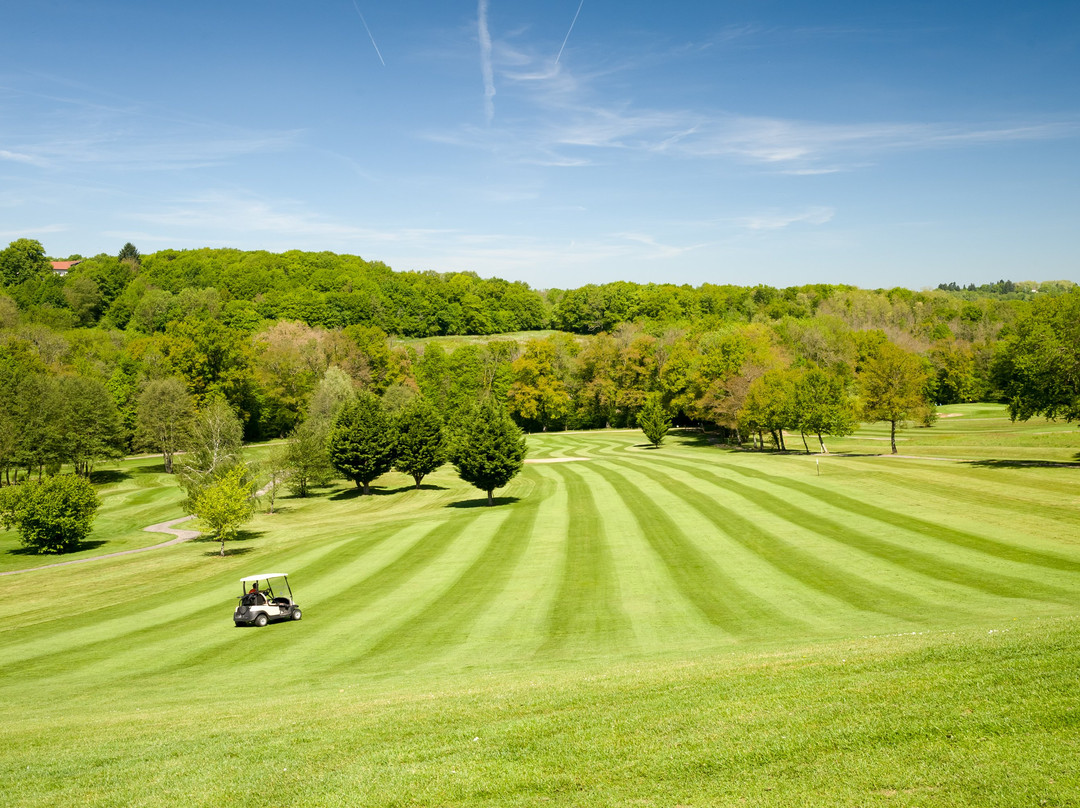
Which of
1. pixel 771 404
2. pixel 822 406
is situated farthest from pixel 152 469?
pixel 822 406

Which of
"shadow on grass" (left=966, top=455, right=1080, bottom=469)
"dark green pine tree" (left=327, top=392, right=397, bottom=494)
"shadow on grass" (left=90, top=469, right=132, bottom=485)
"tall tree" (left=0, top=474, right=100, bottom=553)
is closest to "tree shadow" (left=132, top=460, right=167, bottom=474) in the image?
"shadow on grass" (left=90, top=469, right=132, bottom=485)

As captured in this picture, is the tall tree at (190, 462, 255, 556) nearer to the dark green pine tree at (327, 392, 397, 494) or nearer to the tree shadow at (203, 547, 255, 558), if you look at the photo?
the tree shadow at (203, 547, 255, 558)

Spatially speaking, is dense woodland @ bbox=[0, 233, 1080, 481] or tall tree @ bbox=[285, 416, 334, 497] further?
dense woodland @ bbox=[0, 233, 1080, 481]

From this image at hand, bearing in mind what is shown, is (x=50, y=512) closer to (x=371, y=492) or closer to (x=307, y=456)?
(x=307, y=456)

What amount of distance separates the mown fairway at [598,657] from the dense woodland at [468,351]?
2460 centimetres

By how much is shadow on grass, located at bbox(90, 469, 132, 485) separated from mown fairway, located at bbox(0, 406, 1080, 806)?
3079 centimetres

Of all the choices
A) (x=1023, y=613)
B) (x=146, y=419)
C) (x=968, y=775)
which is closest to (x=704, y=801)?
(x=968, y=775)

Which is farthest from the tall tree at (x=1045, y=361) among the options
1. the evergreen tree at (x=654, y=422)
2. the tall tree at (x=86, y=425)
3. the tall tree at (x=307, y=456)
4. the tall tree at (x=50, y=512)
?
the tall tree at (x=86, y=425)

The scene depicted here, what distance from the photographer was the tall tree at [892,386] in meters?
66.9

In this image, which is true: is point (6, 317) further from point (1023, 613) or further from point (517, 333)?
point (1023, 613)

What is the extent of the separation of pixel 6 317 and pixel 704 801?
144m

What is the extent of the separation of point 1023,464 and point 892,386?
1826 cm

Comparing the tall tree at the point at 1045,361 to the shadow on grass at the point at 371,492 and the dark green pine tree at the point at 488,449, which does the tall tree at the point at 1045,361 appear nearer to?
the dark green pine tree at the point at 488,449

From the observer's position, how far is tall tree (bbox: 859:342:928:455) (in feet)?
219
